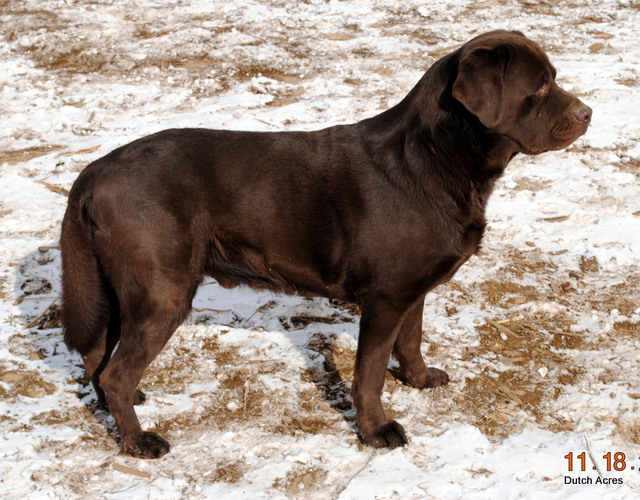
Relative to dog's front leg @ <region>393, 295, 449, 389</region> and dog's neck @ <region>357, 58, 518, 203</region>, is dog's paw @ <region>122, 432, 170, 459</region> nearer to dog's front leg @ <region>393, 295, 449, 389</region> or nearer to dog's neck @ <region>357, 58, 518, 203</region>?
dog's front leg @ <region>393, 295, 449, 389</region>

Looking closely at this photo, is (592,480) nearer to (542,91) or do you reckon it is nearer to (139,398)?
(542,91)

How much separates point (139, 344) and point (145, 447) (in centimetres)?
53

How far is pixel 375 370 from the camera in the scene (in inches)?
154

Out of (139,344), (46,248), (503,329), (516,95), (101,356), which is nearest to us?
(516,95)

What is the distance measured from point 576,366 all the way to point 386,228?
1.64 meters

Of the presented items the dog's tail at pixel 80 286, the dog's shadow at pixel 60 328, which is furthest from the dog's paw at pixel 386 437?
the dog's tail at pixel 80 286

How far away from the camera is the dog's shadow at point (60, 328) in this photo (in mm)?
4355

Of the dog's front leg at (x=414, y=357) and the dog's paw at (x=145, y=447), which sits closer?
the dog's paw at (x=145, y=447)

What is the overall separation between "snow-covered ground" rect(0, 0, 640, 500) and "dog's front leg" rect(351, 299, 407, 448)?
0.37ft

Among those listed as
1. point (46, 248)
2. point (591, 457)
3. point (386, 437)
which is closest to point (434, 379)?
point (386, 437)

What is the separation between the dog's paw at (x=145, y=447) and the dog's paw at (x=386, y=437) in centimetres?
104

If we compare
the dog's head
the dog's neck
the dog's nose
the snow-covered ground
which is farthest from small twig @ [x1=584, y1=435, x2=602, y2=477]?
the dog's nose

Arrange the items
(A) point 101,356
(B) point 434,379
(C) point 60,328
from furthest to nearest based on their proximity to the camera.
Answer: (C) point 60,328, (B) point 434,379, (A) point 101,356

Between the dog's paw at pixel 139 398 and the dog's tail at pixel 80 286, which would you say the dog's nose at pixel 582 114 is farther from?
the dog's paw at pixel 139 398
